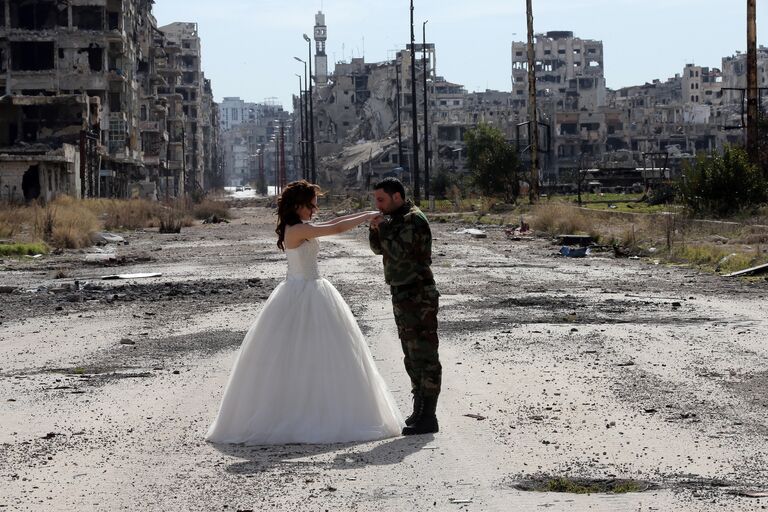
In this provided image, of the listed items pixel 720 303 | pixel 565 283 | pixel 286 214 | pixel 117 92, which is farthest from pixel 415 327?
pixel 117 92

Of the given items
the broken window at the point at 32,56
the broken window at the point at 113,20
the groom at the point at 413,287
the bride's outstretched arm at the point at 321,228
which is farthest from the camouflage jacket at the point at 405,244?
the broken window at the point at 113,20

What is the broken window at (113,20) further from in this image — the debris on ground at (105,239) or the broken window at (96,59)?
the debris on ground at (105,239)

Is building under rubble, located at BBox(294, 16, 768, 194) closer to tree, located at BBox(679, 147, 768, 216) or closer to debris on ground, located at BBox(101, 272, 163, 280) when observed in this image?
tree, located at BBox(679, 147, 768, 216)

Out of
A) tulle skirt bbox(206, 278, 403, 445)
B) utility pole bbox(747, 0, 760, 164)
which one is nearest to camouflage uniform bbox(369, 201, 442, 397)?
tulle skirt bbox(206, 278, 403, 445)

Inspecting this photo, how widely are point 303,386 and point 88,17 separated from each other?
87363 mm

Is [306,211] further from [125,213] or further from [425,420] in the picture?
[125,213]

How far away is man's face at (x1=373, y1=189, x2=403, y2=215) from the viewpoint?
8.05 meters

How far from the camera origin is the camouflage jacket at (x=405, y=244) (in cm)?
809

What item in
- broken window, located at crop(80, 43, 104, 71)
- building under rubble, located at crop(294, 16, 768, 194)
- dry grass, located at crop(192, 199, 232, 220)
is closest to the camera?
dry grass, located at crop(192, 199, 232, 220)

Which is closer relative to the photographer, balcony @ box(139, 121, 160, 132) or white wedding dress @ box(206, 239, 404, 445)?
white wedding dress @ box(206, 239, 404, 445)

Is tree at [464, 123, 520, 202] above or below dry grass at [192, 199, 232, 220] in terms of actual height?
above

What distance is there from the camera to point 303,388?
26.3 feet

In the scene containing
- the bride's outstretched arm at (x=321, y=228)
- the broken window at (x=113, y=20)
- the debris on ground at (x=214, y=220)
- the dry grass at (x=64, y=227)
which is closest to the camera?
the bride's outstretched arm at (x=321, y=228)

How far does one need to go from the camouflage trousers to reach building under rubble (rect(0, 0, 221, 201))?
50.7 meters
